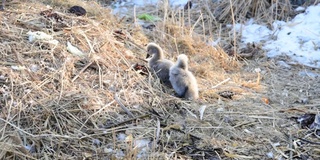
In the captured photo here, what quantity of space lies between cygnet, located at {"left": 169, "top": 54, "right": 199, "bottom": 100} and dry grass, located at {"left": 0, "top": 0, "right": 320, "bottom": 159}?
0.32 feet

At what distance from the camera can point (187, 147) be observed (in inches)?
135

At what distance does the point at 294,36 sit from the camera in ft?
21.4

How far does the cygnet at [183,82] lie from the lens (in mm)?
4176

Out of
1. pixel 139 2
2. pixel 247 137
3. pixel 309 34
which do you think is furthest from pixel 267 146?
pixel 139 2

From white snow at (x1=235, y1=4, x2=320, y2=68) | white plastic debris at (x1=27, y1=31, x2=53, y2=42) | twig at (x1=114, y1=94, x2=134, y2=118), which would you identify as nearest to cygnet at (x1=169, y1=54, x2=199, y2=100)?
twig at (x1=114, y1=94, x2=134, y2=118)

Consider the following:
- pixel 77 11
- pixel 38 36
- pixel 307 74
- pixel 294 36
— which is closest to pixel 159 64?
pixel 38 36

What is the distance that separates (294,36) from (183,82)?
2.98 meters

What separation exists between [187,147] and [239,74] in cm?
209

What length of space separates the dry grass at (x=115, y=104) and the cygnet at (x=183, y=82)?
0.32ft

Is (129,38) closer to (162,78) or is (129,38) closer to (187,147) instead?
(162,78)

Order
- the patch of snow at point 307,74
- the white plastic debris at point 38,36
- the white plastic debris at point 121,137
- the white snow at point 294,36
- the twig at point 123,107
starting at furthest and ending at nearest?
the white snow at point 294,36, the patch of snow at point 307,74, the white plastic debris at point 38,36, the twig at point 123,107, the white plastic debris at point 121,137

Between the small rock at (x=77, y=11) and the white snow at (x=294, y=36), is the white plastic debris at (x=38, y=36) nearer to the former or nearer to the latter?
the small rock at (x=77, y=11)

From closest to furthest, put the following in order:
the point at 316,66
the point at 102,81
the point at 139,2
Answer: the point at 102,81 < the point at 316,66 < the point at 139,2

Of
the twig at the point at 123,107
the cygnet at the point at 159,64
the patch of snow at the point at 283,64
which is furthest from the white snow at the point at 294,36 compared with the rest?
the twig at the point at 123,107
